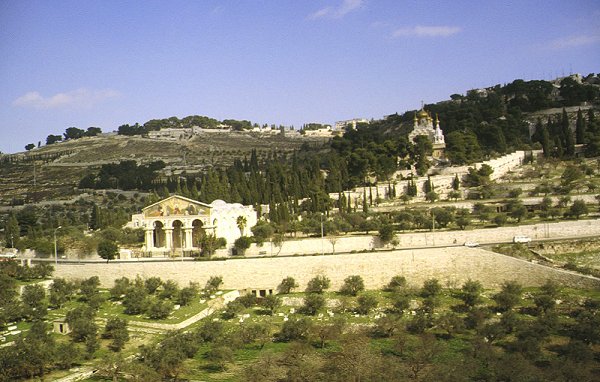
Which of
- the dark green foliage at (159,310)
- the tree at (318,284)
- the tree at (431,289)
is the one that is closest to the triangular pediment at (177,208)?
the tree at (318,284)

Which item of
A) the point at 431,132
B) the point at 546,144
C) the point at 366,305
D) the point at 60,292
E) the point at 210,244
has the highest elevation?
the point at 431,132

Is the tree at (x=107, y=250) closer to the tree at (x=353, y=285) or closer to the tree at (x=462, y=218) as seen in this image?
Answer: the tree at (x=353, y=285)

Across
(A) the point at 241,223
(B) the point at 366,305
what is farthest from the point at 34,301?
(B) the point at 366,305

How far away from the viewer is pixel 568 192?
4781 cm

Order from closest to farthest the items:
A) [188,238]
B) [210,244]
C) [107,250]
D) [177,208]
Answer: [210,244], [107,250], [188,238], [177,208]

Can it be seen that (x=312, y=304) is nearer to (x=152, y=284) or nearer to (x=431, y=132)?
(x=152, y=284)

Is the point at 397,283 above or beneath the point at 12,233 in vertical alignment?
beneath

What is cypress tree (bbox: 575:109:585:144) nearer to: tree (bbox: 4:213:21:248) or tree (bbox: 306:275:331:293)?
tree (bbox: 306:275:331:293)

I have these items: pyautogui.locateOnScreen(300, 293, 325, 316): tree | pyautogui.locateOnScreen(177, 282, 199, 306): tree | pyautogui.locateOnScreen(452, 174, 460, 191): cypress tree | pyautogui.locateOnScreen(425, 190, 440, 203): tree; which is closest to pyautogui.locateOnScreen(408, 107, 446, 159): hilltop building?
pyautogui.locateOnScreen(452, 174, 460, 191): cypress tree

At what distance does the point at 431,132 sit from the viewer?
72125mm

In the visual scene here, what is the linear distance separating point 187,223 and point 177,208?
1478 mm

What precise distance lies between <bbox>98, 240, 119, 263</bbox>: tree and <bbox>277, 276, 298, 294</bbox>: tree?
12.5 m

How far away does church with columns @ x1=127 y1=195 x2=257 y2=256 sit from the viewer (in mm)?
46875

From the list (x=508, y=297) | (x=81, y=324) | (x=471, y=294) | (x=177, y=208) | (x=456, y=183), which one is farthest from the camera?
(x=456, y=183)
